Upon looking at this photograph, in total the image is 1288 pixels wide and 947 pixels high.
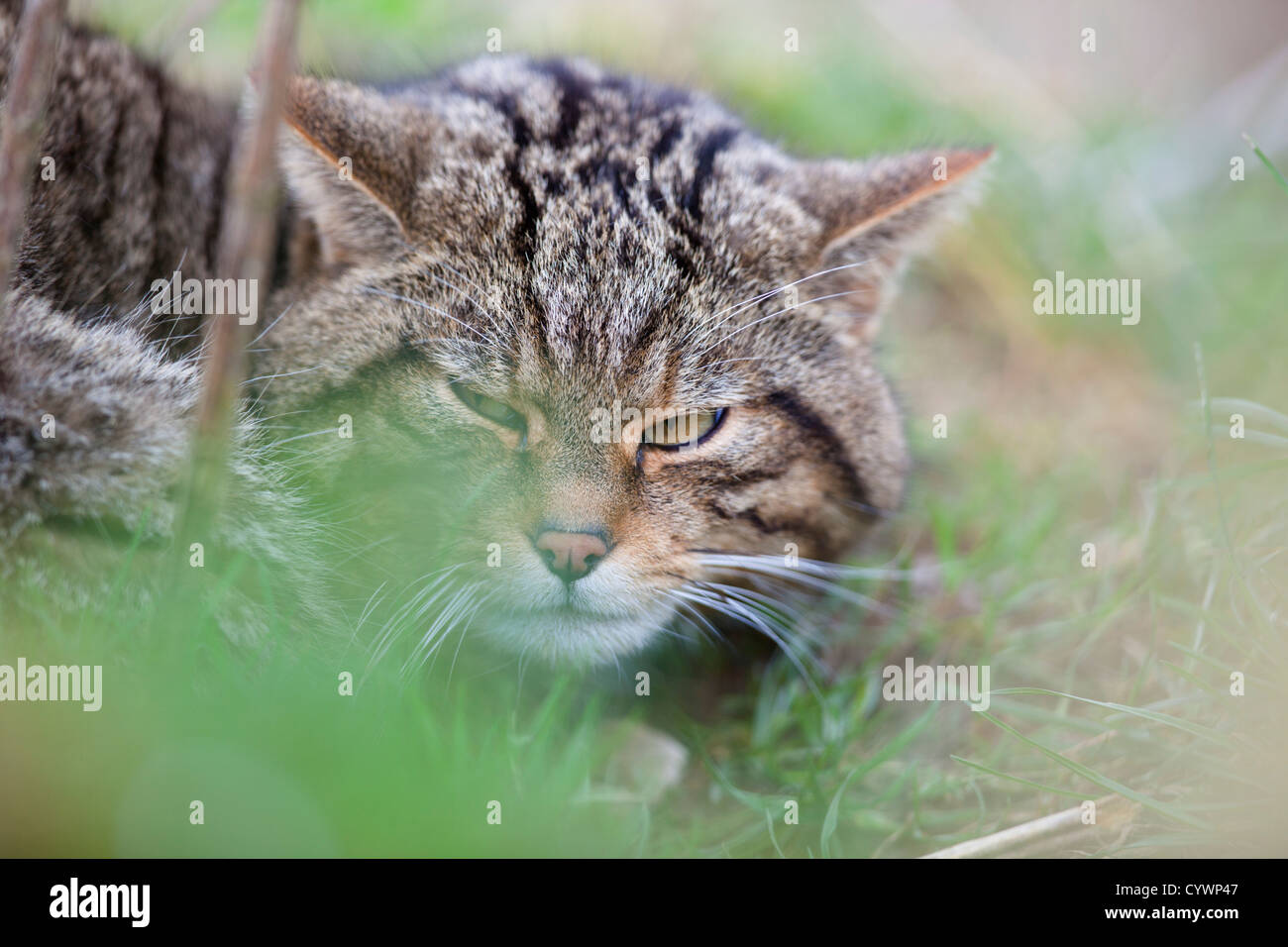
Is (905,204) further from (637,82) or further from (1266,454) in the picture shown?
(1266,454)

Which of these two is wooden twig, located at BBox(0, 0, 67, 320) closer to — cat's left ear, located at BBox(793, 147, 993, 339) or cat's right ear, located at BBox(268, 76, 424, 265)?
cat's right ear, located at BBox(268, 76, 424, 265)

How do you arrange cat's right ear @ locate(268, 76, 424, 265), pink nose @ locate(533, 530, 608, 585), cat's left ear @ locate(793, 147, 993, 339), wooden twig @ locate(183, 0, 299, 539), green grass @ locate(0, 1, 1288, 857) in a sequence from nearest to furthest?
wooden twig @ locate(183, 0, 299, 539) → green grass @ locate(0, 1, 1288, 857) → pink nose @ locate(533, 530, 608, 585) → cat's right ear @ locate(268, 76, 424, 265) → cat's left ear @ locate(793, 147, 993, 339)

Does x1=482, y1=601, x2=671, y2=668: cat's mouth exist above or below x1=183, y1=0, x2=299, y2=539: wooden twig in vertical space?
below

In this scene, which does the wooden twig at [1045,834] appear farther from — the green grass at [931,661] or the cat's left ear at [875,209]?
the cat's left ear at [875,209]

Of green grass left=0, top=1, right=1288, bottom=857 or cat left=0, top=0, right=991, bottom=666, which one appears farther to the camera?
cat left=0, top=0, right=991, bottom=666

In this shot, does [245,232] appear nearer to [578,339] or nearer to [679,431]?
[578,339]

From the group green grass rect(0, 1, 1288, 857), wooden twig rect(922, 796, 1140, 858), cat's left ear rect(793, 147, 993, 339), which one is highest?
cat's left ear rect(793, 147, 993, 339)

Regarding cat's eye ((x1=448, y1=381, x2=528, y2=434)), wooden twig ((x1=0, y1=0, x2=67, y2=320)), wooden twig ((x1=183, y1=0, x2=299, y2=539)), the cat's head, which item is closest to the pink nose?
the cat's head

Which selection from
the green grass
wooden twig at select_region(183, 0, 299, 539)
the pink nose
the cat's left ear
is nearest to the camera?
wooden twig at select_region(183, 0, 299, 539)
